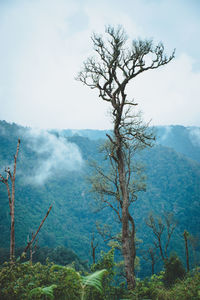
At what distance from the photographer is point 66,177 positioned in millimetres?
145375

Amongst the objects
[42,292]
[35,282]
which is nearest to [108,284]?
[35,282]

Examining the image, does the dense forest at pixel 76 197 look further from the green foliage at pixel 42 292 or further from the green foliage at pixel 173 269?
A: the green foliage at pixel 42 292

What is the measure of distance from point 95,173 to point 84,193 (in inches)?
4843

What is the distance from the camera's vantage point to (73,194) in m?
128

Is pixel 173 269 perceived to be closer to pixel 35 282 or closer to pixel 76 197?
pixel 35 282

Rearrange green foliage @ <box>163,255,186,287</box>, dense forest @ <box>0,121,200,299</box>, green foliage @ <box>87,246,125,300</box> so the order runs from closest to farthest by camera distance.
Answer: green foliage @ <box>87,246,125,300</box>, green foliage @ <box>163,255,186,287</box>, dense forest @ <box>0,121,200,299</box>

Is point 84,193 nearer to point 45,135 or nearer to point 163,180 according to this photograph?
point 163,180

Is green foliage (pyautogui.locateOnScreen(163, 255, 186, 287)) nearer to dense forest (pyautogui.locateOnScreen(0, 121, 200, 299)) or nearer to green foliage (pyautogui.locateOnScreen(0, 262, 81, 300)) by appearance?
green foliage (pyautogui.locateOnScreen(0, 262, 81, 300))

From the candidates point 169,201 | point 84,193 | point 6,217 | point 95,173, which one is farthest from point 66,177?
point 95,173

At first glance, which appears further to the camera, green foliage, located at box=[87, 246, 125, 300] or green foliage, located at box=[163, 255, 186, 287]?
green foliage, located at box=[163, 255, 186, 287]

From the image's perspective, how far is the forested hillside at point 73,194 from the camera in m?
87.5

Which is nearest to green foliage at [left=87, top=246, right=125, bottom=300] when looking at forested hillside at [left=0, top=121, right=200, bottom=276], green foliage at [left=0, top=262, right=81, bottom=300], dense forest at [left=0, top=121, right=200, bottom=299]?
green foliage at [left=0, top=262, right=81, bottom=300]

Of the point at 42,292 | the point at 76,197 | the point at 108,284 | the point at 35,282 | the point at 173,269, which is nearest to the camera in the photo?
the point at 42,292

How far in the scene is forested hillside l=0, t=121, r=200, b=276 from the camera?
287 feet
